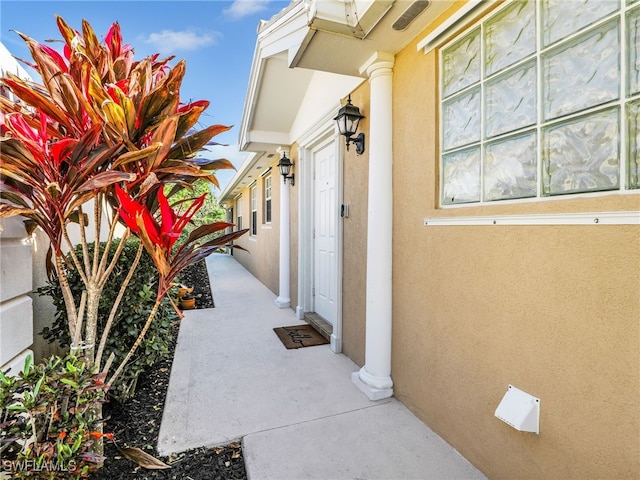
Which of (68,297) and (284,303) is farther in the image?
(284,303)

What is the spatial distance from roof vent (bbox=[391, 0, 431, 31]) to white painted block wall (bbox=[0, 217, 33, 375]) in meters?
2.86

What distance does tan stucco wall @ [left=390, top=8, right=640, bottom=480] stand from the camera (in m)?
1.29

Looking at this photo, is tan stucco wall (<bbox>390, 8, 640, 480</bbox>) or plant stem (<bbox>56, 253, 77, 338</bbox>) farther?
Result: plant stem (<bbox>56, 253, 77, 338</bbox>)

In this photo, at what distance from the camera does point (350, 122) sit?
10.1 ft

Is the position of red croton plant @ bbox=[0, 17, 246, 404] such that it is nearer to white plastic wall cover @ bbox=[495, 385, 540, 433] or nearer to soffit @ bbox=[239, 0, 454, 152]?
soffit @ bbox=[239, 0, 454, 152]

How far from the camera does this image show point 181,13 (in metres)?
3.51

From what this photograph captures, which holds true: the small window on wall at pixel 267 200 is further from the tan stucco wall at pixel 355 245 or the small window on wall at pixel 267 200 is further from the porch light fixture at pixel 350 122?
the porch light fixture at pixel 350 122

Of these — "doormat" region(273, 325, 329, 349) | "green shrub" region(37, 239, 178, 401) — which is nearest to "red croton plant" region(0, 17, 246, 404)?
"green shrub" region(37, 239, 178, 401)

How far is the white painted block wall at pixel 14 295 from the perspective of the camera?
1.80 m

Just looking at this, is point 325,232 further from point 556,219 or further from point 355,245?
point 556,219

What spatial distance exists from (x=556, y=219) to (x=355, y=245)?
2.06 meters

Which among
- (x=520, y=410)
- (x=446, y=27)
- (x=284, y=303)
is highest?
(x=446, y=27)

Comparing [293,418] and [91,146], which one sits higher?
[91,146]

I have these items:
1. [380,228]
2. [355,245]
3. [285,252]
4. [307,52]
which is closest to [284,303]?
[285,252]
